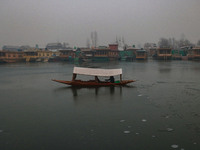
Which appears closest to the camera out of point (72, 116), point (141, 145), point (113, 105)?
point (141, 145)

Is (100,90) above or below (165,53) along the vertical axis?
below

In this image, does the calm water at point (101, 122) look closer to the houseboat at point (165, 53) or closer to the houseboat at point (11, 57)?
the houseboat at point (11, 57)

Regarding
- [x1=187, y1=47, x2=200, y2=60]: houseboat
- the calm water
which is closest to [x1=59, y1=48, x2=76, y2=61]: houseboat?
[x1=187, y1=47, x2=200, y2=60]: houseboat

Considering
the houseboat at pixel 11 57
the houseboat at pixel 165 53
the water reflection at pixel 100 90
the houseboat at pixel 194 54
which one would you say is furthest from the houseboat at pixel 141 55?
the water reflection at pixel 100 90

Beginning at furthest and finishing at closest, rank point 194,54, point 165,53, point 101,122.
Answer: point 165,53, point 194,54, point 101,122

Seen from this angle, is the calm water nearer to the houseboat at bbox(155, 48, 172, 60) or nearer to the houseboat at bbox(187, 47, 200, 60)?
the houseboat at bbox(187, 47, 200, 60)

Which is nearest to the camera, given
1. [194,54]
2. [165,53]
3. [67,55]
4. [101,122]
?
[101,122]

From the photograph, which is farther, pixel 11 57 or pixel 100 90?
pixel 11 57

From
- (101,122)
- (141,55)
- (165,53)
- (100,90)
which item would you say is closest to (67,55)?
(141,55)

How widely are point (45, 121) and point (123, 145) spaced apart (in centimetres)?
519

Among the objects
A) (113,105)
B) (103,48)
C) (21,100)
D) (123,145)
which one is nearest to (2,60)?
(103,48)

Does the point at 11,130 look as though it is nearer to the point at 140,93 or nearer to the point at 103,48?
the point at 140,93

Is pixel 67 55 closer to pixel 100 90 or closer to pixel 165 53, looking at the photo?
pixel 165 53

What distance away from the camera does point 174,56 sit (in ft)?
312
